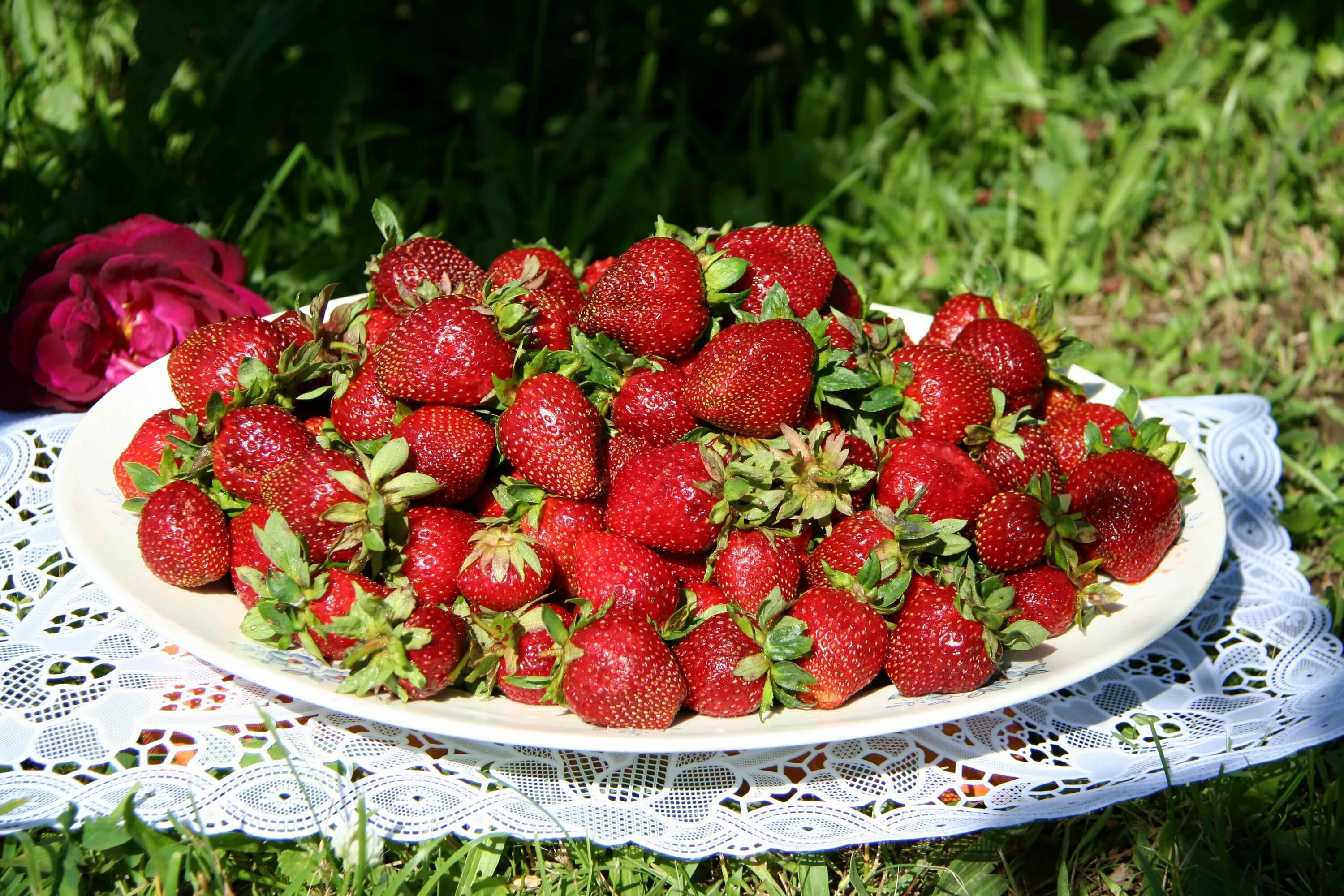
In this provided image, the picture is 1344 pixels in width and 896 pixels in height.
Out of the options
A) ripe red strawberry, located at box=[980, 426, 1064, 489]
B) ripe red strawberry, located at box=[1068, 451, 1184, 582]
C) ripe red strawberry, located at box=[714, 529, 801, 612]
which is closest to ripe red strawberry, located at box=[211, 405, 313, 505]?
ripe red strawberry, located at box=[714, 529, 801, 612]

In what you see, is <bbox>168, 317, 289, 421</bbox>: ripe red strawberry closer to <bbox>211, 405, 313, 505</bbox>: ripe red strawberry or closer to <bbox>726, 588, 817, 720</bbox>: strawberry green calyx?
<bbox>211, 405, 313, 505</bbox>: ripe red strawberry

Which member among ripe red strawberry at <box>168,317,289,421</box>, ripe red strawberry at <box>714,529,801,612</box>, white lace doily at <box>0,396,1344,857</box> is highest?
ripe red strawberry at <box>168,317,289,421</box>

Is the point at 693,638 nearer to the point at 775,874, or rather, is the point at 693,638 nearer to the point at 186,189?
the point at 775,874

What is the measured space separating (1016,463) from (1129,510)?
17cm

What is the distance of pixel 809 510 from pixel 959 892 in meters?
0.57

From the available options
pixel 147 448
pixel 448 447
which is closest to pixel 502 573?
pixel 448 447

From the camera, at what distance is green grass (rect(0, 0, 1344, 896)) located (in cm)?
289

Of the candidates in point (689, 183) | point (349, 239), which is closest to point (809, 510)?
point (349, 239)

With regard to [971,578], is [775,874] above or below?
below

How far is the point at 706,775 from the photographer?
1613 millimetres

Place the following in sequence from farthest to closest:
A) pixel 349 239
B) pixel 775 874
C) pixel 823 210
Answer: pixel 823 210 < pixel 349 239 < pixel 775 874

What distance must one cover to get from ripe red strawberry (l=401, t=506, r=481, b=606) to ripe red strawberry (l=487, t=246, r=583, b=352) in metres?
0.33

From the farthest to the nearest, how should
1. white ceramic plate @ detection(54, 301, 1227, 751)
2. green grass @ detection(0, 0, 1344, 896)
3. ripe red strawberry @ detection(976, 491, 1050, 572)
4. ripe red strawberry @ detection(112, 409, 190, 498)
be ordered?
green grass @ detection(0, 0, 1344, 896) < ripe red strawberry @ detection(112, 409, 190, 498) < ripe red strawberry @ detection(976, 491, 1050, 572) < white ceramic plate @ detection(54, 301, 1227, 751)

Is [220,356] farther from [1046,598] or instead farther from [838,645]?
[1046,598]
